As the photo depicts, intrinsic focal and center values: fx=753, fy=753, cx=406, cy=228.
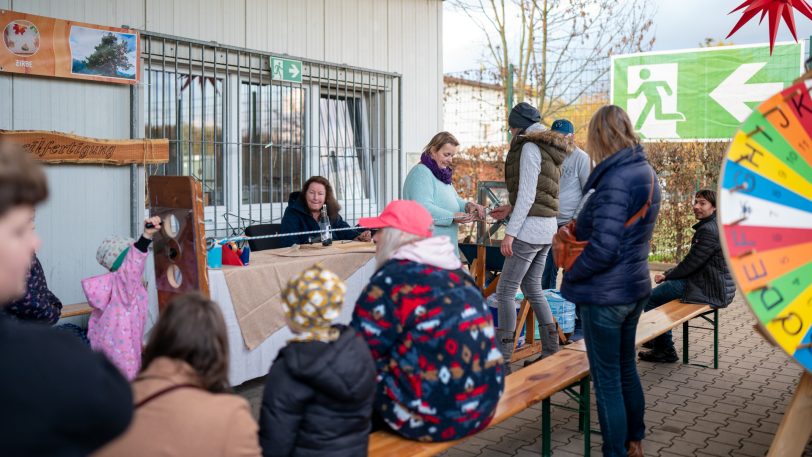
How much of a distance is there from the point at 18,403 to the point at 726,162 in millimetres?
2164

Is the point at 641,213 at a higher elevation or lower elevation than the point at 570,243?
higher

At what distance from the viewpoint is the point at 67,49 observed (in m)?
5.04

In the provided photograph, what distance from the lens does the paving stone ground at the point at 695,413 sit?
12.7 ft

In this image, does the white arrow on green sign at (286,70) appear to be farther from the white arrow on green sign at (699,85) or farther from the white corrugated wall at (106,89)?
the white arrow on green sign at (699,85)

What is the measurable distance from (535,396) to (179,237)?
174 cm

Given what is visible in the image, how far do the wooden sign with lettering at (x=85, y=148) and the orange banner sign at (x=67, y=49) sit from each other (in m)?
0.41

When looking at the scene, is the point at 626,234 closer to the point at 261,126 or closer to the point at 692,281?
the point at 692,281

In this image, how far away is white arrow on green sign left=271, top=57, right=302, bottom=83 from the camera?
656 centimetres

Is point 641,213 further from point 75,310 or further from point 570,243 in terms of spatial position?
point 75,310

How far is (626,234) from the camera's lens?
315 cm

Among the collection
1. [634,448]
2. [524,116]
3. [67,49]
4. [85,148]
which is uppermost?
[67,49]

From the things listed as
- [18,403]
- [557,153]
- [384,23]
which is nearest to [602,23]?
[384,23]

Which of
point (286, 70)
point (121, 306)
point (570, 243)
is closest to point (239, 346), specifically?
point (121, 306)

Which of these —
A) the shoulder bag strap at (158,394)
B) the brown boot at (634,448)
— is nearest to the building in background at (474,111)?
the brown boot at (634,448)
